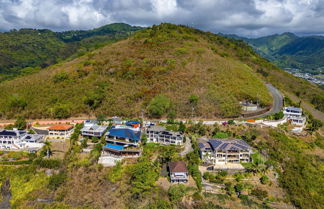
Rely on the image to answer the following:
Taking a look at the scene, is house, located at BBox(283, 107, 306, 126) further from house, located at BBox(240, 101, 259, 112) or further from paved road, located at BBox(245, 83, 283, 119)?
house, located at BBox(240, 101, 259, 112)

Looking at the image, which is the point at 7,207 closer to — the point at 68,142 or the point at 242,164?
the point at 68,142

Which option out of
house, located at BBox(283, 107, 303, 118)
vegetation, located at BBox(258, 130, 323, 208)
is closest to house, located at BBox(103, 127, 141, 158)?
vegetation, located at BBox(258, 130, 323, 208)

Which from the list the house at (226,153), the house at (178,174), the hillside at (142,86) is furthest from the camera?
the hillside at (142,86)

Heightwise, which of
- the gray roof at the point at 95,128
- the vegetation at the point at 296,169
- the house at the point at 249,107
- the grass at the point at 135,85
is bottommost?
the vegetation at the point at 296,169

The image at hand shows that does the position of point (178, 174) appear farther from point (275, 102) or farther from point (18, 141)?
point (275, 102)

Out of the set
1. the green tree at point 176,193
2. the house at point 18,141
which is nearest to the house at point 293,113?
the green tree at point 176,193

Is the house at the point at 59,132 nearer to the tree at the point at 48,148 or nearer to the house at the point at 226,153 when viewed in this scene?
the tree at the point at 48,148
